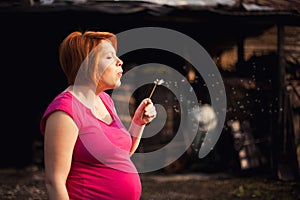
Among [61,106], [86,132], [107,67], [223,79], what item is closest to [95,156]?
[86,132]

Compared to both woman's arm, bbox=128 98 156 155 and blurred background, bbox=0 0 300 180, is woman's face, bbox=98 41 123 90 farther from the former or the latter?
blurred background, bbox=0 0 300 180

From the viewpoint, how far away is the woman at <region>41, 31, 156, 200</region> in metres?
2.14

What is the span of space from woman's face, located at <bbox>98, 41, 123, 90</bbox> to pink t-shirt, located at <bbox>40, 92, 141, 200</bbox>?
0.47ft

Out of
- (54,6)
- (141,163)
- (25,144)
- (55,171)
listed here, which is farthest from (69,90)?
(25,144)

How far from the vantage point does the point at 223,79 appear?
9789 millimetres

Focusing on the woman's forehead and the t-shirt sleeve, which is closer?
the t-shirt sleeve

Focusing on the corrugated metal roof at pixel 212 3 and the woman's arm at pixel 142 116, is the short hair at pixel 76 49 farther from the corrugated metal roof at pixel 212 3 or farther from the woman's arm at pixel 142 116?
the corrugated metal roof at pixel 212 3

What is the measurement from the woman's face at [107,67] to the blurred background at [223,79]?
6.90m

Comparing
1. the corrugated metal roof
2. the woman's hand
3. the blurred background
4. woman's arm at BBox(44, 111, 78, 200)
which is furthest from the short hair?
the blurred background

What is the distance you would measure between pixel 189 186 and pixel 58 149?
22.5 feet

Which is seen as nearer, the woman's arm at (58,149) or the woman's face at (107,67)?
the woman's arm at (58,149)

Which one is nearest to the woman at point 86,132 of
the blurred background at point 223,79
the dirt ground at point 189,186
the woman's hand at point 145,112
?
the woman's hand at point 145,112

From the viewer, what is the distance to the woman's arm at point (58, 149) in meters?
2.12

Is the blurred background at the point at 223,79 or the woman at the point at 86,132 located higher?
the woman at the point at 86,132
